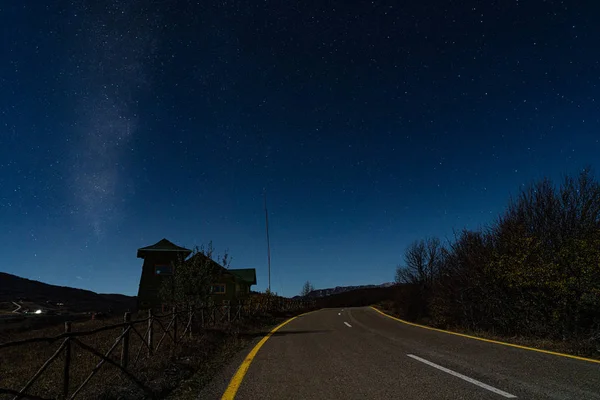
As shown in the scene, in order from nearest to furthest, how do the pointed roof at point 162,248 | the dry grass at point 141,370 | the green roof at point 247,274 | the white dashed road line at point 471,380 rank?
the white dashed road line at point 471,380
the dry grass at point 141,370
the pointed roof at point 162,248
the green roof at point 247,274

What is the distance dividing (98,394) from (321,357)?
14.3ft

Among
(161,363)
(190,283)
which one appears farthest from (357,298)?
(161,363)

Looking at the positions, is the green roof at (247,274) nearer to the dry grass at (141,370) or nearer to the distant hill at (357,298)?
the distant hill at (357,298)

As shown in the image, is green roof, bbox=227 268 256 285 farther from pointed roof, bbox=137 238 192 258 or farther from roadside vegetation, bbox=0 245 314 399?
roadside vegetation, bbox=0 245 314 399

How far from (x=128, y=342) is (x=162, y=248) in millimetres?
26980

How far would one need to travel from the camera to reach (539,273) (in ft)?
35.7

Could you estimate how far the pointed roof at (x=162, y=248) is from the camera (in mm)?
31672

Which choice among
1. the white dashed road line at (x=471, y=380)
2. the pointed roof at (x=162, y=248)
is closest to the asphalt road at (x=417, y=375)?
the white dashed road line at (x=471, y=380)

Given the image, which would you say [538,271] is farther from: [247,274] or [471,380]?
[247,274]

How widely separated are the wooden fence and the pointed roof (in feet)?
30.4

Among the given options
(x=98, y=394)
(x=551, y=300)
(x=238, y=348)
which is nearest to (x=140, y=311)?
(x=238, y=348)

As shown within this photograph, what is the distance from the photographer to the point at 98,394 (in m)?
5.02

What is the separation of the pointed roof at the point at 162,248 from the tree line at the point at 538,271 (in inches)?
966

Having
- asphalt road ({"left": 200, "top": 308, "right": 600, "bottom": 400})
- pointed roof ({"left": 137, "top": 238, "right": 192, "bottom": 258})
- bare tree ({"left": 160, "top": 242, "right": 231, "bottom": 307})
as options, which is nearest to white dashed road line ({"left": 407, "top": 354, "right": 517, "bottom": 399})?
asphalt road ({"left": 200, "top": 308, "right": 600, "bottom": 400})
